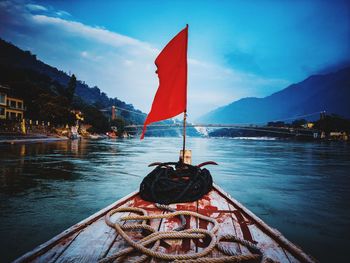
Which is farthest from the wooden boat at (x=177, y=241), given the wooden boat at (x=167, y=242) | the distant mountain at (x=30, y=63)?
the distant mountain at (x=30, y=63)

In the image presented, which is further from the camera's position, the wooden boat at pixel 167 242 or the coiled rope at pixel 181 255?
the wooden boat at pixel 167 242

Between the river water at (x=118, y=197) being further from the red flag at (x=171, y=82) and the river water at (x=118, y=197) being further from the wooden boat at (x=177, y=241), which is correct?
the red flag at (x=171, y=82)

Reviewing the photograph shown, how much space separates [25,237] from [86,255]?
277 centimetres

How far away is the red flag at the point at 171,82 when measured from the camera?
419 centimetres

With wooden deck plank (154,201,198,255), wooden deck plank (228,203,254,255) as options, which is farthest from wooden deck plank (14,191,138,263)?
wooden deck plank (228,203,254,255)

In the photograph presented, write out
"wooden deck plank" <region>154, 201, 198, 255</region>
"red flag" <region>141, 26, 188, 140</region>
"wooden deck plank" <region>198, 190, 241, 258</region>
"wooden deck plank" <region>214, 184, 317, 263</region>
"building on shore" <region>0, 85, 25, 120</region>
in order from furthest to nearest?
"building on shore" <region>0, 85, 25, 120</region> → "red flag" <region>141, 26, 188, 140</region> → "wooden deck plank" <region>198, 190, 241, 258</region> → "wooden deck plank" <region>154, 201, 198, 255</region> → "wooden deck plank" <region>214, 184, 317, 263</region>

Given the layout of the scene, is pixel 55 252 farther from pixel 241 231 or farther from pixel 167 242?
pixel 241 231

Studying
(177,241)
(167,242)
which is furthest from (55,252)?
(177,241)

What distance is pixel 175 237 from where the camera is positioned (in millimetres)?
2162

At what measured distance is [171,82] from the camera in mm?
4266

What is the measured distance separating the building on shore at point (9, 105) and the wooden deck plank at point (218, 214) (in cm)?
4468

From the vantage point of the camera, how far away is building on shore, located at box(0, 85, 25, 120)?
136 feet

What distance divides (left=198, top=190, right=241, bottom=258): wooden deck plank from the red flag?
1.65 metres

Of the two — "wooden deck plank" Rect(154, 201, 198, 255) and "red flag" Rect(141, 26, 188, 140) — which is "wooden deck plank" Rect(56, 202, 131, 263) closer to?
"wooden deck plank" Rect(154, 201, 198, 255)
